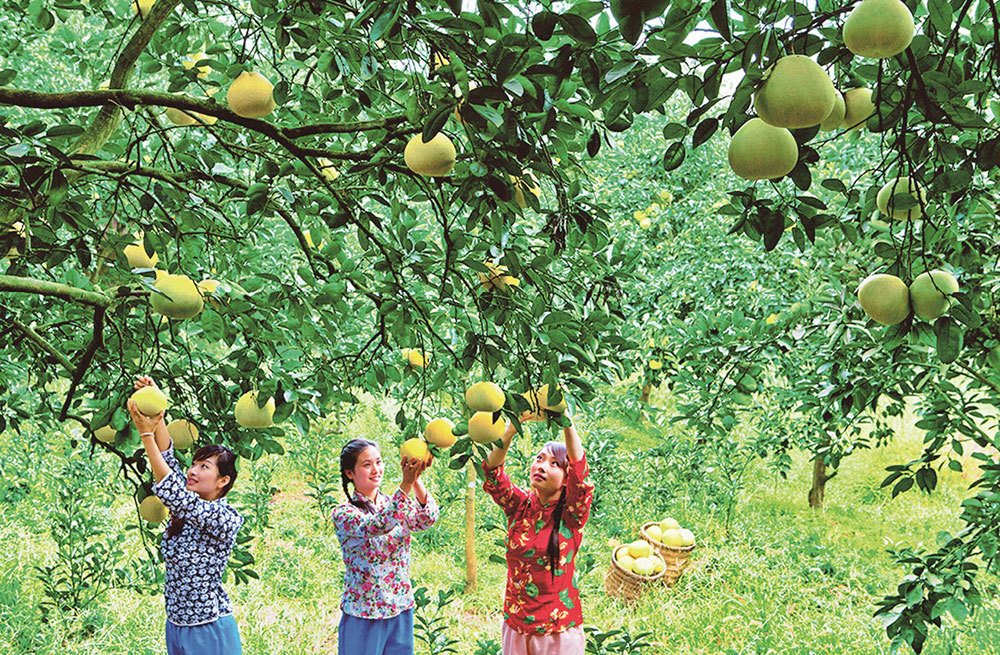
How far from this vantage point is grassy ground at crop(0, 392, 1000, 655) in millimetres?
3660

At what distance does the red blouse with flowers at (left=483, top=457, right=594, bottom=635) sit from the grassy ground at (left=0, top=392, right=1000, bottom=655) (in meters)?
0.32

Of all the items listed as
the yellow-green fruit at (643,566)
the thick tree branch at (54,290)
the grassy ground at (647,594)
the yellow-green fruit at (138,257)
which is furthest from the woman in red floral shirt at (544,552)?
the yellow-green fruit at (643,566)

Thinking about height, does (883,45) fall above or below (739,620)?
above

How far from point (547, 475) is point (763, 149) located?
190 centimetres

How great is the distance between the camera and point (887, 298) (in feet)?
3.63

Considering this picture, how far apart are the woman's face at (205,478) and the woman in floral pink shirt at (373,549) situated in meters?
0.44

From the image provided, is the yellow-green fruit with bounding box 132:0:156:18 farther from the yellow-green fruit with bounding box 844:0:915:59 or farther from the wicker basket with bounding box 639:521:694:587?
the wicker basket with bounding box 639:521:694:587

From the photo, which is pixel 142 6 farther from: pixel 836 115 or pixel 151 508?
pixel 836 115

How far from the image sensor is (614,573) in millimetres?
4336

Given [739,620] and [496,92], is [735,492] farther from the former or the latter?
[496,92]

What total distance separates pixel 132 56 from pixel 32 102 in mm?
399

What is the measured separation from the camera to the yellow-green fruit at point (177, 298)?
4.72 ft

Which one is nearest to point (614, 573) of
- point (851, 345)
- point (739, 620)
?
point (739, 620)

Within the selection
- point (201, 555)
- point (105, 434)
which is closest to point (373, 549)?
point (201, 555)
